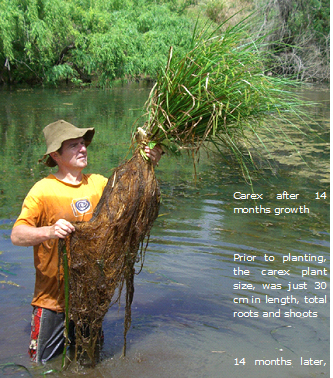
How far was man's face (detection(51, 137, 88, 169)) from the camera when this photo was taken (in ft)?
11.2

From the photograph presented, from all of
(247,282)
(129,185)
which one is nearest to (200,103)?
(129,185)

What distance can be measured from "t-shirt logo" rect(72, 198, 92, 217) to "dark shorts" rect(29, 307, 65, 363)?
717 millimetres

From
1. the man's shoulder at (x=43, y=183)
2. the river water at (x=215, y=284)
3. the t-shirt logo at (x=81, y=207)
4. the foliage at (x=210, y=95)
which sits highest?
the foliage at (x=210, y=95)

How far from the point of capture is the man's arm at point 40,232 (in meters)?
3.11

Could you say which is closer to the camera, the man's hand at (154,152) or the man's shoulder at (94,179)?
the man's hand at (154,152)

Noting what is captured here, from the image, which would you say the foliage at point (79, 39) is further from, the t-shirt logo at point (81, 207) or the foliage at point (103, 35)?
the t-shirt logo at point (81, 207)

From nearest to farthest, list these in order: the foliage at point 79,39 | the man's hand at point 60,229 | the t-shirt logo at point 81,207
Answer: the man's hand at point 60,229 → the t-shirt logo at point 81,207 → the foliage at point 79,39

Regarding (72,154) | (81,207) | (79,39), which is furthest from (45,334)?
(79,39)

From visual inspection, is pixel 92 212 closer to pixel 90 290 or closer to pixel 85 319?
pixel 90 290

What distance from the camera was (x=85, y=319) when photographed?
3469 mm

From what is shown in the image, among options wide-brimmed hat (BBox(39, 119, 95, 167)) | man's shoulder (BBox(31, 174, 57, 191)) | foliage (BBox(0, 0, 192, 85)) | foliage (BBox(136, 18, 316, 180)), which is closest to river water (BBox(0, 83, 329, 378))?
man's shoulder (BBox(31, 174, 57, 191))

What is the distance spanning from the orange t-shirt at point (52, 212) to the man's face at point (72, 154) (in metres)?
0.13

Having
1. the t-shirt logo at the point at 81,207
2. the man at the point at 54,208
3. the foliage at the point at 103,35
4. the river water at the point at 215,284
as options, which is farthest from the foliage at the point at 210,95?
the foliage at the point at 103,35

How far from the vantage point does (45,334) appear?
11.4 feet
